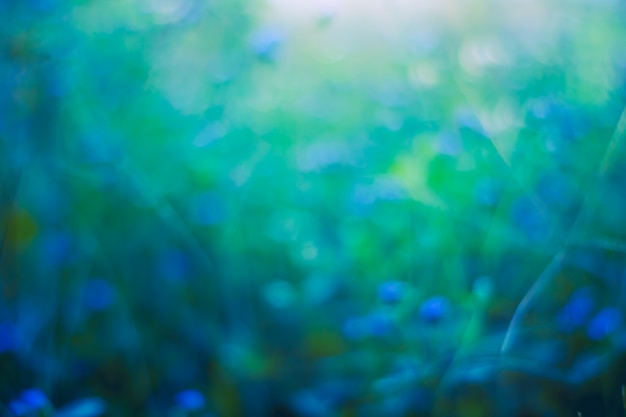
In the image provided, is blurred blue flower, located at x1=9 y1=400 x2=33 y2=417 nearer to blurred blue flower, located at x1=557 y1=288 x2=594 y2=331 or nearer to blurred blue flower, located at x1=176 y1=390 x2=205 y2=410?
blurred blue flower, located at x1=176 y1=390 x2=205 y2=410

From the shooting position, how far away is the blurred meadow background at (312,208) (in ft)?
3.49

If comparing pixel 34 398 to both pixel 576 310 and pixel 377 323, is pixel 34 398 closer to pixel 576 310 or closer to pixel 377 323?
pixel 377 323

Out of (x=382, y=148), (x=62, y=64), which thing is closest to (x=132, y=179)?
(x=62, y=64)

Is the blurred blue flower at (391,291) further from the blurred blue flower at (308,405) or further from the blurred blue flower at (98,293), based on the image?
the blurred blue flower at (98,293)

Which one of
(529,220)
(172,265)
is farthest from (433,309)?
(172,265)

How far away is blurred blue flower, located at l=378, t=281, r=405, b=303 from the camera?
1147mm

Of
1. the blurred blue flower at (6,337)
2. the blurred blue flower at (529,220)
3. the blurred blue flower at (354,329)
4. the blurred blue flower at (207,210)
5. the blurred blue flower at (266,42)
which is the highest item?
the blurred blue flower at (266,42)

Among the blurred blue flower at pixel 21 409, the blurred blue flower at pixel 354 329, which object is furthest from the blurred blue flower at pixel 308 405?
the blurred blue flower at pixel 21 409

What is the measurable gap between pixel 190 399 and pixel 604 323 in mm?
942

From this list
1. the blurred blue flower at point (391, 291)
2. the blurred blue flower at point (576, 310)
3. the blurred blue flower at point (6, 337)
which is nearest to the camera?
the blurred blue flower at point (6, 337)

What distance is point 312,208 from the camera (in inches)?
44.4

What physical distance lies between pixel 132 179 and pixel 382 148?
0.51 m

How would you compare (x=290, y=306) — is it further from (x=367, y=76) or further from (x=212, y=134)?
(x=367, y=76)

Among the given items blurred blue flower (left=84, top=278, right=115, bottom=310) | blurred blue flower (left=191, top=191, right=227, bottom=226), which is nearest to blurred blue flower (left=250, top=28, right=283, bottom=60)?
blurred blue flower (left=191, top=191, right=227, bottom=226)
